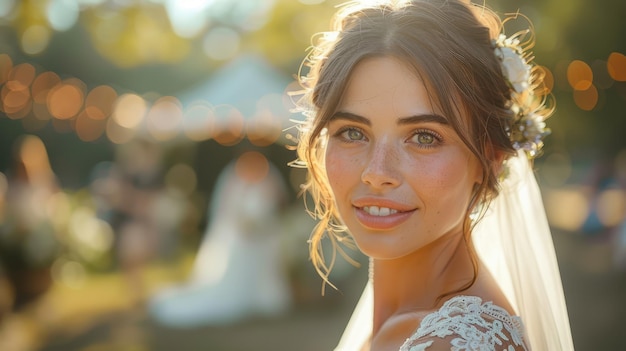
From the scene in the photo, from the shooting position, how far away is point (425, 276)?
234 centimetres

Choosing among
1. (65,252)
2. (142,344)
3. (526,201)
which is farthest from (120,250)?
(526,201)

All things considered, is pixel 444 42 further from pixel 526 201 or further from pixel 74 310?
pixel 74 310

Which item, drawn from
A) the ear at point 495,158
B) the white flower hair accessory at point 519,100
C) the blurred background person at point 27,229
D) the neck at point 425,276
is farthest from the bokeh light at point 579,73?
the neck at point 425,276

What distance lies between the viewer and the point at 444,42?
2.18 m

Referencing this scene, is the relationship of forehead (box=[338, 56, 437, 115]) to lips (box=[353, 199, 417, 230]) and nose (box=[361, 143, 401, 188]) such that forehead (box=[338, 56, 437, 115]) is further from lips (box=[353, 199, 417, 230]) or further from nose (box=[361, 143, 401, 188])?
lips (box=[353, 199, 417, 230])

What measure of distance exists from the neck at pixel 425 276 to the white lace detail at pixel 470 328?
6.9 inches

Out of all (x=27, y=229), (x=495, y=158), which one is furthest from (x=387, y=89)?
(x=27, y=229)

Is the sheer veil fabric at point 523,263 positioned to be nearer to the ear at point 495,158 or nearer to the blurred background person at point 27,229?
the ear at point 495,158

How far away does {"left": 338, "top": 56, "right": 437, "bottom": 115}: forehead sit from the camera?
7.00ft

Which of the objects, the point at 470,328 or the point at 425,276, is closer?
the point at 470,328

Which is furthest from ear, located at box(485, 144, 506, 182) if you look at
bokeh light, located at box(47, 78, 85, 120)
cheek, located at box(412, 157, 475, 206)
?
bokeh light, located at box(47, 78, 85, 120)

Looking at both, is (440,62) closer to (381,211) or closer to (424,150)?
(424,150)

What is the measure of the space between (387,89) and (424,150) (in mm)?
190

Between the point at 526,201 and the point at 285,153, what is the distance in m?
11.6
